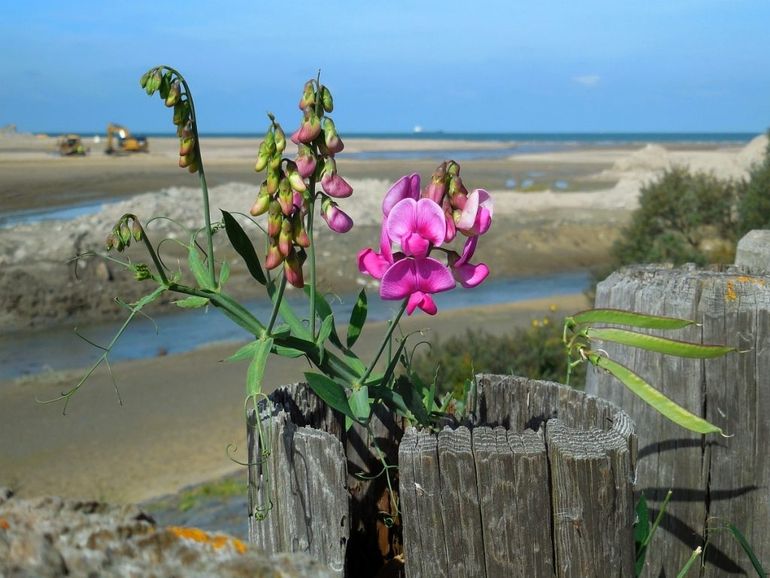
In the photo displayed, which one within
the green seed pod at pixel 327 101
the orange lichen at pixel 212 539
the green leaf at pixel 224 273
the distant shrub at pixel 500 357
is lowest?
the distant shrub at pixel 500 357

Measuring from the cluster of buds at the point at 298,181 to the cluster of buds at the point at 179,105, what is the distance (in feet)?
0.52

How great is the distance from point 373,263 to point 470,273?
21 cm

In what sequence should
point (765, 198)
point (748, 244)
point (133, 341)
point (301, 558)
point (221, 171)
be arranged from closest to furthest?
1. point (301, 558)
2. point (748, 244)
3. point (765, 198)
4. point (133, 341)
5. point (221, 171)

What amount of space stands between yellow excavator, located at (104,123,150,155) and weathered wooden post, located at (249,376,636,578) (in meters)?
40.3

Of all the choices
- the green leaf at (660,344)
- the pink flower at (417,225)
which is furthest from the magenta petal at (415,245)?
the green leaf at (660,344)

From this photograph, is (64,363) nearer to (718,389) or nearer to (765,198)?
(765,198)

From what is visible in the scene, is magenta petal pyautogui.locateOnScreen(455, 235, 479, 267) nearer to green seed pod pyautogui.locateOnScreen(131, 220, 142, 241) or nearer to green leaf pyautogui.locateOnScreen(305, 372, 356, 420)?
green leaf pyautogui.locateOnScreen(305, 372, 356, 420)

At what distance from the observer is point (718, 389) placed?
2627mm

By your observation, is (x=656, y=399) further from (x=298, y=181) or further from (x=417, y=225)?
(x=298, y=181)

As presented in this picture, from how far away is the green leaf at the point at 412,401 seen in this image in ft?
6.82

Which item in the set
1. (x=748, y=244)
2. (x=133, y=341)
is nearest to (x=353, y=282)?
(x=133, y=341)

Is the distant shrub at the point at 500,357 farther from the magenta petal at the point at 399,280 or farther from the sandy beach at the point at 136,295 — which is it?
the magenta petal at the point at 399,280

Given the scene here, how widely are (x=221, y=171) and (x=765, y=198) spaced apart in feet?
93.7

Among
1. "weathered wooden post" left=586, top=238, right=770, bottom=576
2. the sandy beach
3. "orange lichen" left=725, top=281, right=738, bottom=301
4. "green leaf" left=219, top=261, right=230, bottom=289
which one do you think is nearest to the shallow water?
the sandy beach
